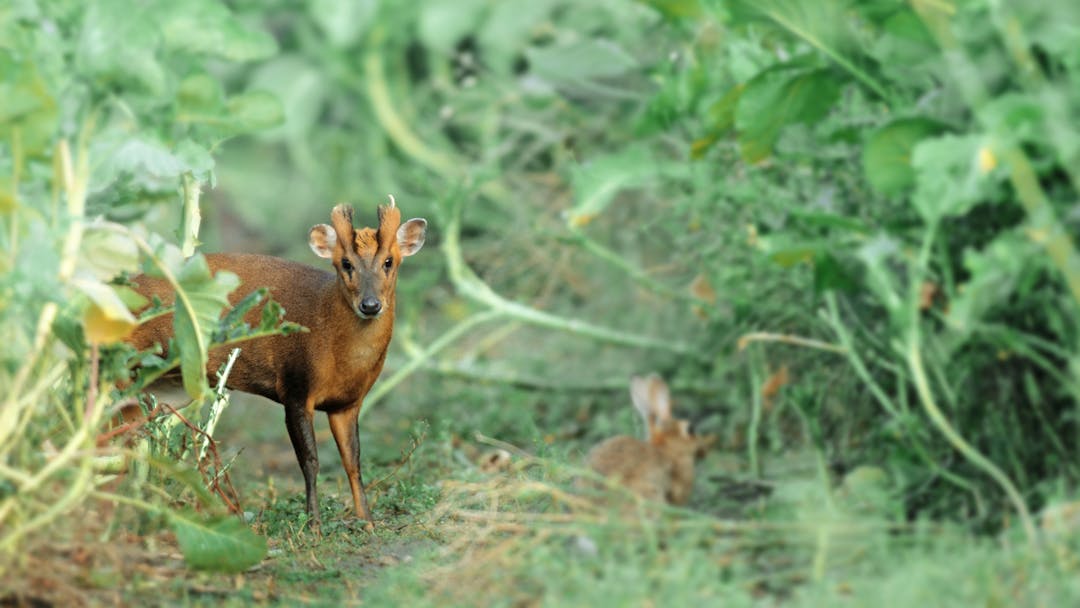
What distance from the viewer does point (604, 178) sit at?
5.58m

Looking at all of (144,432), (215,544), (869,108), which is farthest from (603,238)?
(215,544)

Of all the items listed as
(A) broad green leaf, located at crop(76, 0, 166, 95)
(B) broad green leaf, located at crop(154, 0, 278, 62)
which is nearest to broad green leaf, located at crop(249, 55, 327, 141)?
(B) broad green leaf, located at crop(154, 0, 278, 62)

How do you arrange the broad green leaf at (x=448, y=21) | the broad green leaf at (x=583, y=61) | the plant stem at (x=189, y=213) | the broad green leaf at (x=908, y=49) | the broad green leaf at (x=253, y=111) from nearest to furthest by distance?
1. the broad green leaf at (x=908, y=49)
2. the broad green leaf at (x=253, y=111)
3. the plant stem at (x=189, y=213)
4. the broad green leaf at (x=583, y=61)
5. the broad green leaf at (x=448, y=21)

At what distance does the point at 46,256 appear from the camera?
3426mm

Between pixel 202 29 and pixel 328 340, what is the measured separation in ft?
3.74

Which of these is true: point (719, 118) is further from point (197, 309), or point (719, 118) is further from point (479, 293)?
point (197, 309)

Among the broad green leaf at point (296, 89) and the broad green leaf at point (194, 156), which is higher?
the broad green leaf at point (296, 89)

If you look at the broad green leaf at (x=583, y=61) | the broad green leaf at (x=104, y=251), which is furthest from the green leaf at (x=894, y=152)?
the broad green leaf at (x=583, y=61)

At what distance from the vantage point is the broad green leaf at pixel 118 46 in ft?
11.7

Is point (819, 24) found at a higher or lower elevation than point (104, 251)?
higher

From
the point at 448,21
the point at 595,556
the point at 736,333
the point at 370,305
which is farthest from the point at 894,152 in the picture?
the point at 448,21

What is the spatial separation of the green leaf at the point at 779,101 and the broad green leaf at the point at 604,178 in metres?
1.20

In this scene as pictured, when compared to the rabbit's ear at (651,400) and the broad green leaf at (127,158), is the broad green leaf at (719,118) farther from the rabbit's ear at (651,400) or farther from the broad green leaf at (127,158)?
the broad green leaf at (127,158)

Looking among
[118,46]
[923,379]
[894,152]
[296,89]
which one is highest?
[296,89]
